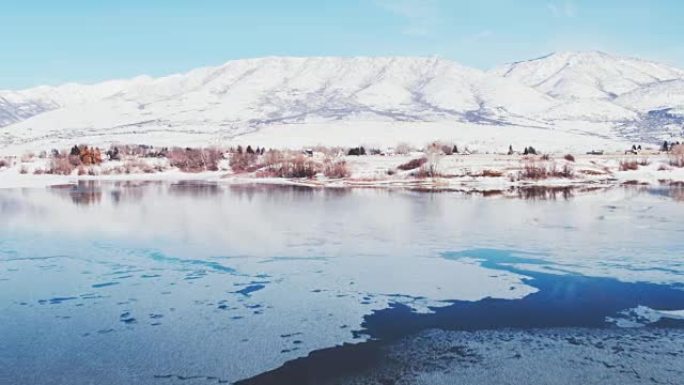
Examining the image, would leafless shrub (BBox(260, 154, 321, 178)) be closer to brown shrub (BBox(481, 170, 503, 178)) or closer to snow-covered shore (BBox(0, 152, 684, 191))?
snow-covered shore (BBox(0, 152, 684, 191))

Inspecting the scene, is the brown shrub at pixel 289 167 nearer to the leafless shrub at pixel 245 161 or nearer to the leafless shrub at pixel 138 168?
the leafless shrub at pixel 245 161

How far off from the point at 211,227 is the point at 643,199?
643 inches

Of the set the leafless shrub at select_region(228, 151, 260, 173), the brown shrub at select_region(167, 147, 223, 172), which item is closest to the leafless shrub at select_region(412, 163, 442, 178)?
the leafless shrub at select_region(228, 151, 260, 173)

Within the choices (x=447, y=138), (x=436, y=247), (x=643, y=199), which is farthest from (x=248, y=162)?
(x=447, y=138)

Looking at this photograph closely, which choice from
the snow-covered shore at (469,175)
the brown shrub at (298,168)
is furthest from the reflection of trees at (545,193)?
the brown shrub at (298,168)

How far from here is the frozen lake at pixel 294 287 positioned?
6.84 metres

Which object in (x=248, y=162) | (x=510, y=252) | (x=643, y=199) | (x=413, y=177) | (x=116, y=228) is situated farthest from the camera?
(x=248, y=162)

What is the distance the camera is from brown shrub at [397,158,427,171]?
146ft

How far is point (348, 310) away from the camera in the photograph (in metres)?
8.57

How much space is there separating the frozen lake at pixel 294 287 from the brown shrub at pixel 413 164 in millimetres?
25300

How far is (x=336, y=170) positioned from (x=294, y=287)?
1357 inches

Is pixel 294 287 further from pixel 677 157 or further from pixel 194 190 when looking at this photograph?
pixel 677 157

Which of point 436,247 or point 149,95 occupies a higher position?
point 149,95

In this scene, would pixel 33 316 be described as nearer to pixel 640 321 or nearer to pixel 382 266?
pixel 382 266
